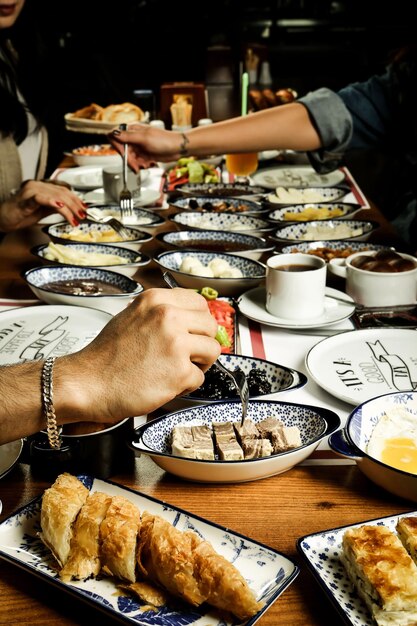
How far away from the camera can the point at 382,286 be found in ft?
5.85

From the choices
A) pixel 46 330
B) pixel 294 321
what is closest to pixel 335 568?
pixel 294 321

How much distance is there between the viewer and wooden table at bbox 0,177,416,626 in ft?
2.82

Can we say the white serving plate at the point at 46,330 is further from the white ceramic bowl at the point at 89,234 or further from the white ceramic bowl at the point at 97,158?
the white ceramic bowl at the point at 97,158

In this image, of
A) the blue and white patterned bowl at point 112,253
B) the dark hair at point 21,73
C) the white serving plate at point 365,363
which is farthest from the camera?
the dark hair at point 21,73

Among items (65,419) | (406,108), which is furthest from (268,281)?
(406,108)

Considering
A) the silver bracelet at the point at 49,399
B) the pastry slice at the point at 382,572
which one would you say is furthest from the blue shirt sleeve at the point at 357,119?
the pastry slice at the point at 382,572

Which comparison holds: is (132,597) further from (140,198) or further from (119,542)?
(140,198)

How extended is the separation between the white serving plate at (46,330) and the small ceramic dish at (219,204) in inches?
39.9

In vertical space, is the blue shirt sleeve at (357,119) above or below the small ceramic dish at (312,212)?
above

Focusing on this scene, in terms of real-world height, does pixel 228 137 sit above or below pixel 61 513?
above

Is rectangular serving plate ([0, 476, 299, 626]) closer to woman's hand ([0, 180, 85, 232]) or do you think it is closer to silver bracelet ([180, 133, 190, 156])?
woman's hand ([0, 180, 85, 232])

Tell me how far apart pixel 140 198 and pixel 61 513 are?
2150mm

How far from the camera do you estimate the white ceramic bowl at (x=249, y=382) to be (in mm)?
1271

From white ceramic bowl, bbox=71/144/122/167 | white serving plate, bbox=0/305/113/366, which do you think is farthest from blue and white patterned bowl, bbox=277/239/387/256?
white ceramic bowl, bbox=71/144/122/167
